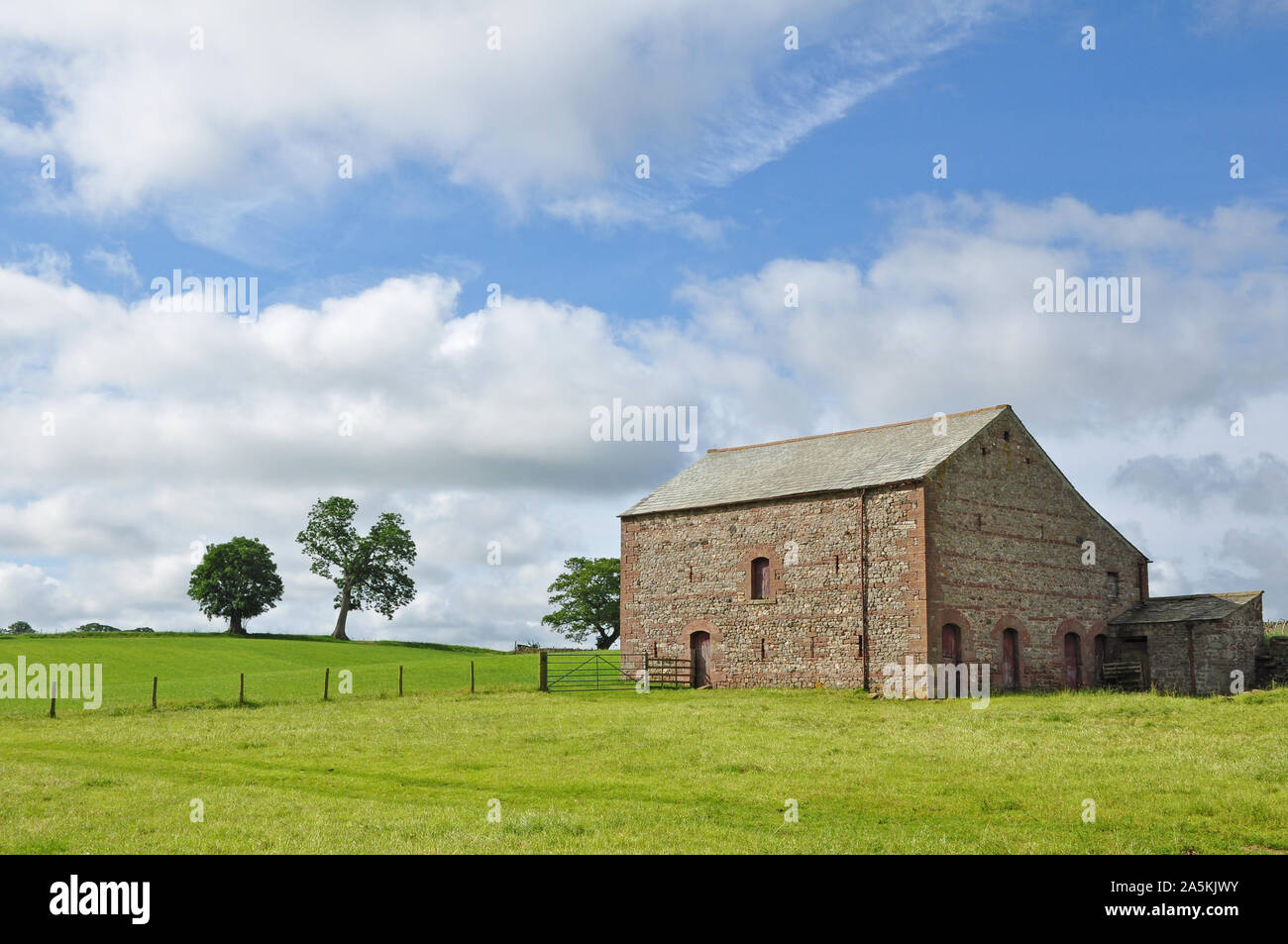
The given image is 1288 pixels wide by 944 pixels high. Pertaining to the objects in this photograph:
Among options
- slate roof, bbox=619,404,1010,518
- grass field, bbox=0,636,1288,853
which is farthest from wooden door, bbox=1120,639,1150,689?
slate roof, bbox=619,404,1010,518

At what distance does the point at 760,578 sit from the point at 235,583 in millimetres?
54060

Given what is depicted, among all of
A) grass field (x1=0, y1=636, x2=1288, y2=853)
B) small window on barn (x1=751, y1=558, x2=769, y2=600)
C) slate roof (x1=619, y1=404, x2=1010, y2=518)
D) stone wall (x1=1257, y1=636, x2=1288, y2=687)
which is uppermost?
slate roof (x1=619, y1=404, x2=1010, y2=518)

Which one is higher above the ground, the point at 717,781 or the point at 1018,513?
the point at 1018,513

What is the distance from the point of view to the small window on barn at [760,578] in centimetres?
3722

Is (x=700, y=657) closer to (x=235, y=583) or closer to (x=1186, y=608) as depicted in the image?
(x=1186, y=608)

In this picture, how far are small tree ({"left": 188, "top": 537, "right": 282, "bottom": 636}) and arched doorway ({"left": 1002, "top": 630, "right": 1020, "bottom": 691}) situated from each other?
Result: 59952 millimetres

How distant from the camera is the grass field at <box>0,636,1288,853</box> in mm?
12203

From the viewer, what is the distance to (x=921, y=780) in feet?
54.3

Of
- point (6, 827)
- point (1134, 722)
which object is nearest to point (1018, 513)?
point (1134, 722)

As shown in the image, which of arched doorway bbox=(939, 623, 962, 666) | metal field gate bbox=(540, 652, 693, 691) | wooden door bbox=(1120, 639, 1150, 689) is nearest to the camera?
arched doorway bbox=(939, 623, 962, 666)

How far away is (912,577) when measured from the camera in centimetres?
3297

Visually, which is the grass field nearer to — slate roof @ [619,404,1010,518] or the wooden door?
slate roof @ [619,404,1010,518]

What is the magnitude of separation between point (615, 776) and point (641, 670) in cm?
2227
